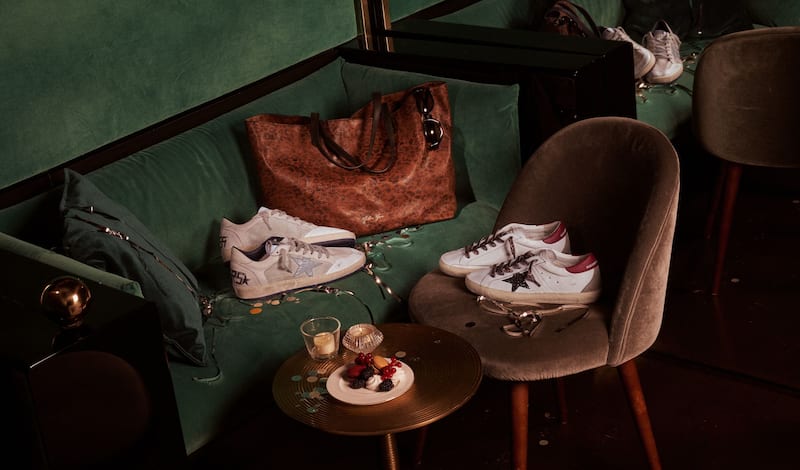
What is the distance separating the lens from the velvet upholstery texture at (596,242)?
180cm

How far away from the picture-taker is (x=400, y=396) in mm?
1640

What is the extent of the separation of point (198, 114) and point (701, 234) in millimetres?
1621

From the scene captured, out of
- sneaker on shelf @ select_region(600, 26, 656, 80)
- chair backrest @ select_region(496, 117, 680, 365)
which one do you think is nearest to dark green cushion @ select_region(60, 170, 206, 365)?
chair backrest @ select_region(496, 117, 680, 365)

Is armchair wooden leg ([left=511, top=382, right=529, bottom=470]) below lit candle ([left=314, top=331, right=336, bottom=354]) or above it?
below

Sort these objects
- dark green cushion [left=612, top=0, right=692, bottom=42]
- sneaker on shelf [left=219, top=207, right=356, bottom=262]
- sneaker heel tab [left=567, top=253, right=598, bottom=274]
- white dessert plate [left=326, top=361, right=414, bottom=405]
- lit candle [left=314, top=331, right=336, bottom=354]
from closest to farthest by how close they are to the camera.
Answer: white dessert plate [left=326, top=361, right=414, bottom=405]
lit candle [left=314, top=331, right=336, bottom=354]
sneaker heel tab [left=567, top=253, right=598, bottom=274]
sneaker on shelf [left=219, top=207, right=356, bottom=262]
dark green cushion [left=612, top=0, right=692, bottom=42]

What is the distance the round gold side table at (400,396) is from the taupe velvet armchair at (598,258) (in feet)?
0.32

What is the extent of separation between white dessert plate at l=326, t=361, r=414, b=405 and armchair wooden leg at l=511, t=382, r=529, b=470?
9.3 inches

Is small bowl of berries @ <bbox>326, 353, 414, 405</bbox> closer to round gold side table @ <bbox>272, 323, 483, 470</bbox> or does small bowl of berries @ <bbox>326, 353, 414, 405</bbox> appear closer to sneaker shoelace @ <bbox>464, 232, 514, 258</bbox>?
round gold side table @ <bbox>272, 323, 483, 470</bbox>

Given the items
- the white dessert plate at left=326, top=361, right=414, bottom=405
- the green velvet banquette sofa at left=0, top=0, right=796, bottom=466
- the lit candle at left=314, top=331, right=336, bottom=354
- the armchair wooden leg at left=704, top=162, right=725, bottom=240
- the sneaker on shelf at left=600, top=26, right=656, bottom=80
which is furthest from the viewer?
the sneaker on shelf at left=600, top=26, right=656, bottom=80

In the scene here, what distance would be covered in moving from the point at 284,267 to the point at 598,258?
717mm

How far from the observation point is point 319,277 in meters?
2.24

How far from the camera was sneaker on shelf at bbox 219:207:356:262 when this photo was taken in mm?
2305

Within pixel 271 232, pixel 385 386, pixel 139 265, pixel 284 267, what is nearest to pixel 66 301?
pixel 139 265

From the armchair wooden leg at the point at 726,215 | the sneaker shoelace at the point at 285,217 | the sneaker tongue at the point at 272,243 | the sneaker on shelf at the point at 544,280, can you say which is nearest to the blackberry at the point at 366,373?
the sneaker on shelf at the point at 544,280
